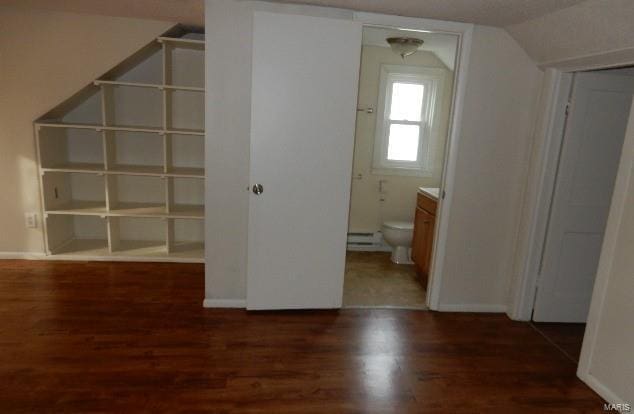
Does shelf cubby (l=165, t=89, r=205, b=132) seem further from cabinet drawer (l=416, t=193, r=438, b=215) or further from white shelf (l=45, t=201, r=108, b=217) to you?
cabinet drawer (l=416, t=193, r=438, b=215)

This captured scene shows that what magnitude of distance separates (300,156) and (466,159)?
3.88ft

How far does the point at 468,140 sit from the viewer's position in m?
2.77

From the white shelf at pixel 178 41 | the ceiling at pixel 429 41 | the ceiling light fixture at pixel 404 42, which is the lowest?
the white shelf at pixel 178 41

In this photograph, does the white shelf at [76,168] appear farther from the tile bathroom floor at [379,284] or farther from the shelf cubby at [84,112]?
the tile bathroom floor at [379,284]

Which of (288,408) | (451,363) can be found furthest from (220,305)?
(451,363)

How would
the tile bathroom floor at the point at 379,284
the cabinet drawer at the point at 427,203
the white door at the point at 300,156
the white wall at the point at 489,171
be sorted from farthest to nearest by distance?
the cabinet drawer at the point at 427,203 < the tile bathroom floor at the point at 379,284 < the white wall at the point at 489,171 < the white door at the point at 300,156

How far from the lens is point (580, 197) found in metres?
2.73

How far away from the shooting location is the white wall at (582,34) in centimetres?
187

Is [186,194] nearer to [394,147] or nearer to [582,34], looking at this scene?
[394,147]

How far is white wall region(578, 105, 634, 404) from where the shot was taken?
1.97m

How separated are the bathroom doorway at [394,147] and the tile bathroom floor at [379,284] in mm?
20

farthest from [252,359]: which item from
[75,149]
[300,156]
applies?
[75,149]

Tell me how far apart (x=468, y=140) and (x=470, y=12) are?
0.82m

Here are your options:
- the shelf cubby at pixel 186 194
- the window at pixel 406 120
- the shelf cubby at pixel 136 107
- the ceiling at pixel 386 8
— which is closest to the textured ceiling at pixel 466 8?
the ceiling at pixel 386 8
